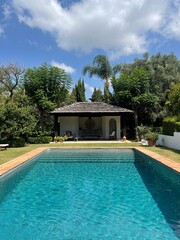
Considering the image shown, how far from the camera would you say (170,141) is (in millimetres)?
17891

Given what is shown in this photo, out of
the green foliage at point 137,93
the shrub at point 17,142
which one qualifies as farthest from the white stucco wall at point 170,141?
the shrub at point 17,142

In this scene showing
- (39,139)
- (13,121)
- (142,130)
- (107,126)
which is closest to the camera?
(13,121)

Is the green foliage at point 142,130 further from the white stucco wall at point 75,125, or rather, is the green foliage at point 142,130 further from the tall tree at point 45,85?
the tall tree at point 45,85

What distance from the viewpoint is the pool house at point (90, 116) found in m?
25.6

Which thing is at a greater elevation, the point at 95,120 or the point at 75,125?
the point at 95,120

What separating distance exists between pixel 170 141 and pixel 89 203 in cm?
1224

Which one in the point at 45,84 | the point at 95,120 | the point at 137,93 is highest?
the point at 45,84

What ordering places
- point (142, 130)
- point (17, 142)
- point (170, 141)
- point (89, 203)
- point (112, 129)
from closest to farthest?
point (89, 203), point (170, 141), point (17, 142), point (142, 130), point (112, 129)

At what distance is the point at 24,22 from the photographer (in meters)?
19.0

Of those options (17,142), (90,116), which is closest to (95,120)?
(90,116)

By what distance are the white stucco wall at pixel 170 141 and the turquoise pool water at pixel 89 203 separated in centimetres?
490

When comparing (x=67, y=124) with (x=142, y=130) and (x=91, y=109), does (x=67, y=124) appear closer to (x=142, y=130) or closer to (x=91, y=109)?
(x=91, y=109)

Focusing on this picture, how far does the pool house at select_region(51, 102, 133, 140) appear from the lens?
25.6 m

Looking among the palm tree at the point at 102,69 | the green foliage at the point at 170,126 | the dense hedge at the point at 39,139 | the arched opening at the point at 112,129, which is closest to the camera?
the green foliage at the point at 170,126
